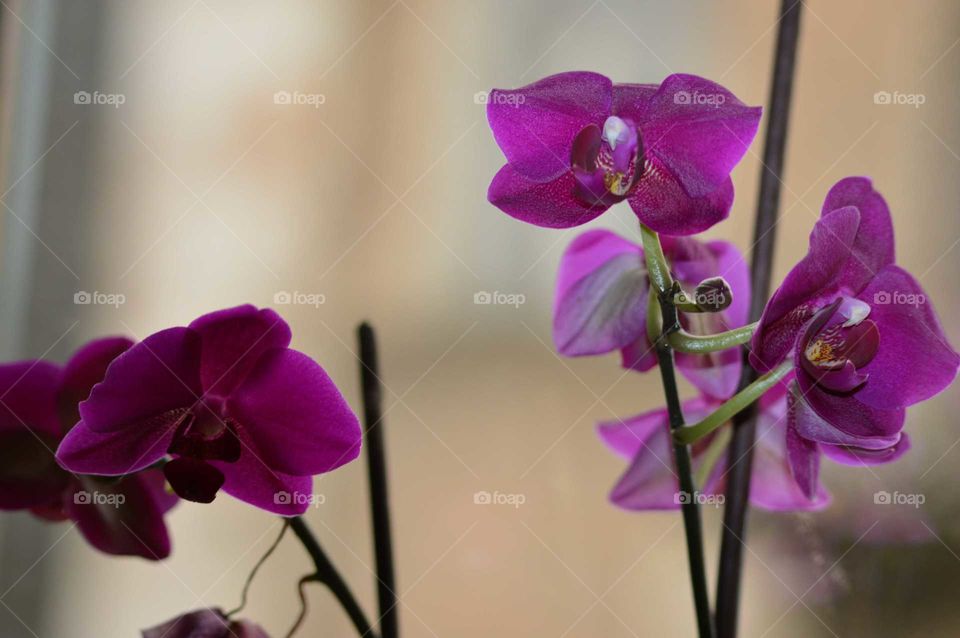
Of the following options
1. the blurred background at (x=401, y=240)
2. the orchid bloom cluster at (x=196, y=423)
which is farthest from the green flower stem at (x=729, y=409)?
the blurred background at (x=401, y=240)

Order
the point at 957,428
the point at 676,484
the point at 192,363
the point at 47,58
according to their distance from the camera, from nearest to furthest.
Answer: the point at 192,363
the point at 676,484
the point at 957,428
the point at 47,58

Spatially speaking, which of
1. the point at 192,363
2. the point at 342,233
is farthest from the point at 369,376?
the point at 342,233

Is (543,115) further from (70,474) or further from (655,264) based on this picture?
(70,474)

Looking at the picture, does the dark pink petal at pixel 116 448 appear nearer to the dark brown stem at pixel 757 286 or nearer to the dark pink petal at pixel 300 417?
the dark pink petal at pixel 300 417

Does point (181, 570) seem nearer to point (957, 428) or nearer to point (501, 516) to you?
point (501, 516)

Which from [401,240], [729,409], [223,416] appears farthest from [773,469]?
A: [401,240]

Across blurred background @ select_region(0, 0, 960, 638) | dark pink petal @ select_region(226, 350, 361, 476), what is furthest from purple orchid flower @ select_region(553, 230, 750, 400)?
blurred background @ select_region(0, 0, 960, 638)
